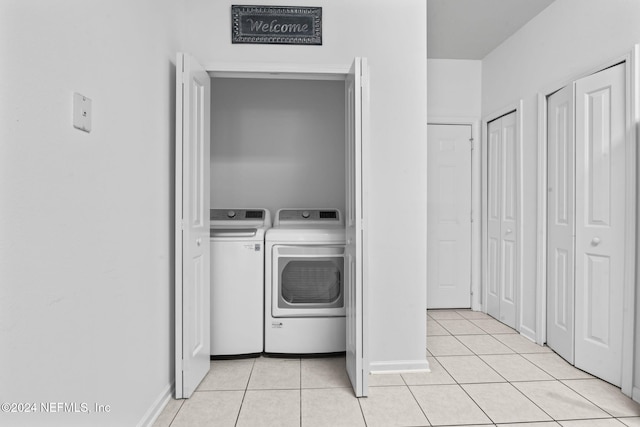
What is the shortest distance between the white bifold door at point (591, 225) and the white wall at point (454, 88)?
114 cm

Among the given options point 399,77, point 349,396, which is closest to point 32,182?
point 349,396

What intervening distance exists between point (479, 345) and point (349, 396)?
4.57 ft

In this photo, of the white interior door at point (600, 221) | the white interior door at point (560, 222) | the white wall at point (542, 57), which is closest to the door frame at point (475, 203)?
the white wall at point (542, 57)

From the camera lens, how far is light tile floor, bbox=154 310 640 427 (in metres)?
1.81

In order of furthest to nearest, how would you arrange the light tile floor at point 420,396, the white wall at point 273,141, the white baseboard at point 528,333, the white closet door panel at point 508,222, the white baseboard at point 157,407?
the white wall at point 273,141
the white closet door panel at point 508,222
the white baseboard at point 528,333
the light tile floor at point 420,396
the white baseboard at point 157,407

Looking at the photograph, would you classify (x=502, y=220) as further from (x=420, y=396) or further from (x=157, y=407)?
(x=157, y=407)

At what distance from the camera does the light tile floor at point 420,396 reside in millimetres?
1810

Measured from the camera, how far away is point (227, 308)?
251 centimetres

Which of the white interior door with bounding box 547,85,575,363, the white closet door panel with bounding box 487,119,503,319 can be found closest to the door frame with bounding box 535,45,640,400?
the white interior door with bounding box 547,85,575,363

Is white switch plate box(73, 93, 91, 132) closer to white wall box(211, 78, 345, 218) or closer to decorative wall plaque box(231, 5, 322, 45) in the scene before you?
decorative wall plaque box(231, 5, 322, 45)

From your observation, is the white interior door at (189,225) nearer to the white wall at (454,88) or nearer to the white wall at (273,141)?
the white wall at (273,141)

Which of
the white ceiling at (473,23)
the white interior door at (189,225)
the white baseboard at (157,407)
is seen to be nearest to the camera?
the white baseboard at (157,407)

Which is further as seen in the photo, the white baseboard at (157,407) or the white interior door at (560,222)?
the white interior door at (560,222)

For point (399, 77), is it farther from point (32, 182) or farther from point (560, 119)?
point (32, 182)
